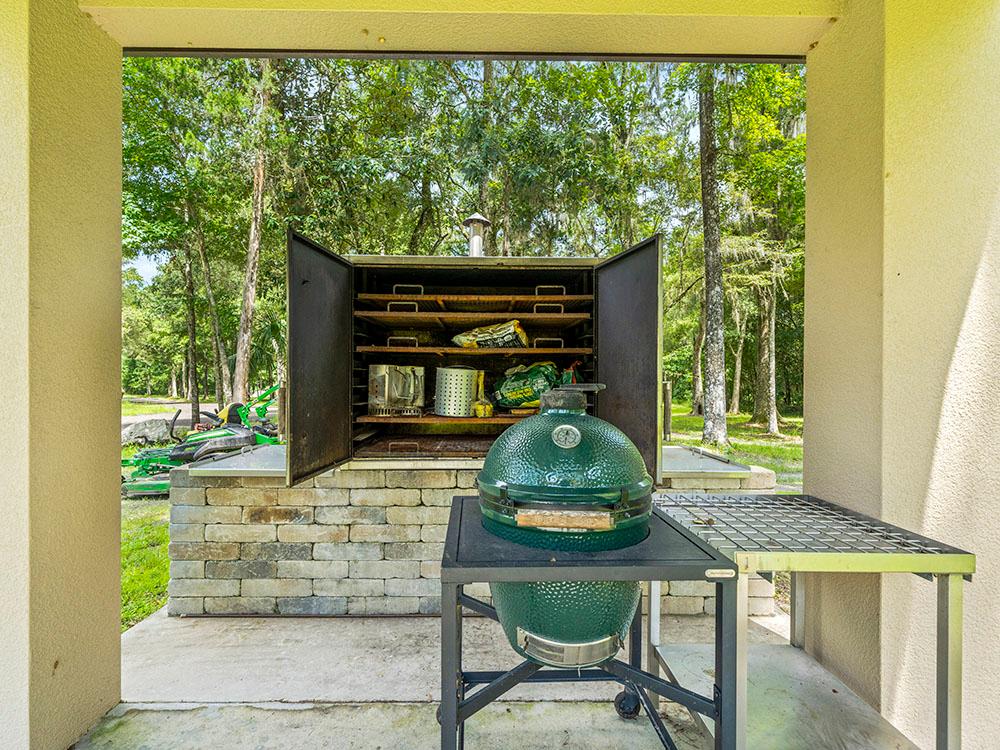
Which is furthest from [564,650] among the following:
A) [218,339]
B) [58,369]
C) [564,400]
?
[218,339]

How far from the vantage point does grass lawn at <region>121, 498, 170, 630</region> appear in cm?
302

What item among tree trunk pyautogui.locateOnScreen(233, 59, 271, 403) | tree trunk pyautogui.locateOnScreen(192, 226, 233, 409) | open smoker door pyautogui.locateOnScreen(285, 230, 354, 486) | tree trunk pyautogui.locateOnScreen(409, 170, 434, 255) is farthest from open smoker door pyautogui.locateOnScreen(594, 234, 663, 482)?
tree trunk pyautogui.locateOnScreen(192, 226, 233, 409)

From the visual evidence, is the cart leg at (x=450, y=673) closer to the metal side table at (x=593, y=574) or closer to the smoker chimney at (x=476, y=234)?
the metal side table at (x=593, y=574)

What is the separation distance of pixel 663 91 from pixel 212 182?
943cm

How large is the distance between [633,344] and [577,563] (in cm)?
140

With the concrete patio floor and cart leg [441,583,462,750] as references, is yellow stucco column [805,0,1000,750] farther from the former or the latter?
cart leg [441,583,462,750]

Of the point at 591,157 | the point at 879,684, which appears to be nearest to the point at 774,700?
the point at 879,684

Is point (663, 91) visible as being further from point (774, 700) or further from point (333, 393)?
point (774, 700)

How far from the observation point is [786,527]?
4.69 ft

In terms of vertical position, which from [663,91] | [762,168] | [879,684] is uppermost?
[663,91]

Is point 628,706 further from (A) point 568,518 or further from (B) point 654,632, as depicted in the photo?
(A) point 568,518

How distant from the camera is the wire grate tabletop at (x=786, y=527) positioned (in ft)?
4.05

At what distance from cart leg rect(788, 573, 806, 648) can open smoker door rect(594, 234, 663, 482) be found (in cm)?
73

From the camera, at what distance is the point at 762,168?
8922 millimetres
